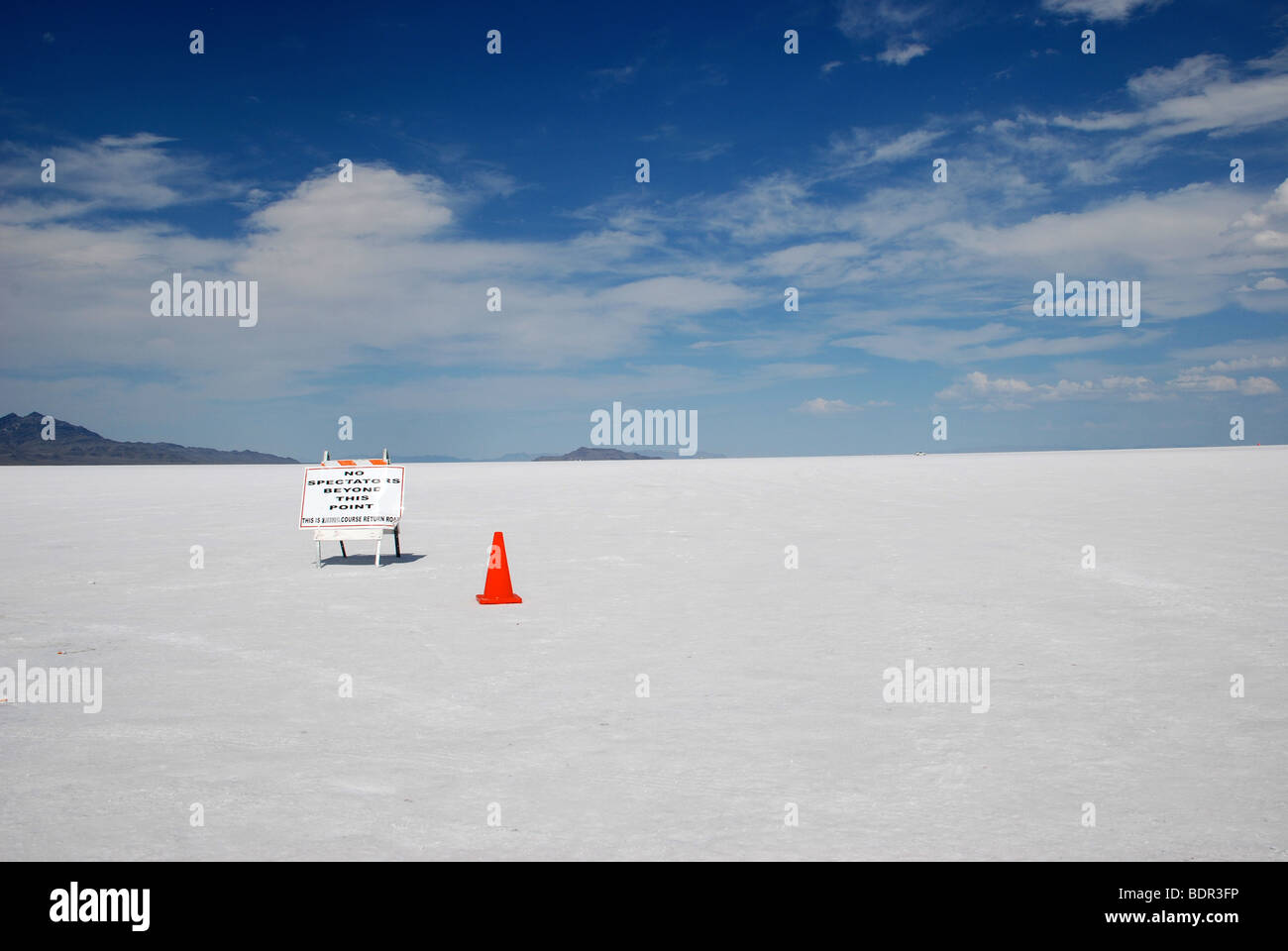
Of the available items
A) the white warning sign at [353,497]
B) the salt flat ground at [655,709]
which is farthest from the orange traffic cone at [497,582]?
the white warning sign at [353,497]

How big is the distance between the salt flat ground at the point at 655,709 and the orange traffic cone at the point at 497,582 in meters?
0.21

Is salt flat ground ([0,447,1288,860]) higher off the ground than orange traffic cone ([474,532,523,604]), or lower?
lower

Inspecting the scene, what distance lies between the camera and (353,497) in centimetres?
1344

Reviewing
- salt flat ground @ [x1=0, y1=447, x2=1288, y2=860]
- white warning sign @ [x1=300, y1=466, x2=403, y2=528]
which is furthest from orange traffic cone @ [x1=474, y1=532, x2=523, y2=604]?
white warning sign @ [x1=300, y1=466, x2=403, y2=528]

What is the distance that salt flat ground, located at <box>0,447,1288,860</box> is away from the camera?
4027 millimetres

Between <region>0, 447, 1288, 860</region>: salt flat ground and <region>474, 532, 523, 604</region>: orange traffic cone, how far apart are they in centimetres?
21

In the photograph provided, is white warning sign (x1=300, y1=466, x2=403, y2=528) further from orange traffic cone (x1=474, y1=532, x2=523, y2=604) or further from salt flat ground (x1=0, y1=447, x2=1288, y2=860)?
orange traffic cone (x1=474, y1=532, x2=523, y2=604)

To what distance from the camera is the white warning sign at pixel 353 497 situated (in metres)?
13.2

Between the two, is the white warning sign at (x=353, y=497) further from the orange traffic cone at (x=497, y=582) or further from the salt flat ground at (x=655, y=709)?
the orange traffic cone at (x=497, y=582)

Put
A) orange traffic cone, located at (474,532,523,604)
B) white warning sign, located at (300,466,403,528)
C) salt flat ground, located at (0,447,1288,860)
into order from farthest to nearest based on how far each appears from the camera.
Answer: white warning sign, located at (300,466,403,528), orange traffic cone, located at (474,532,523,604), salt flat ground, located at (0,447,1288,860)
